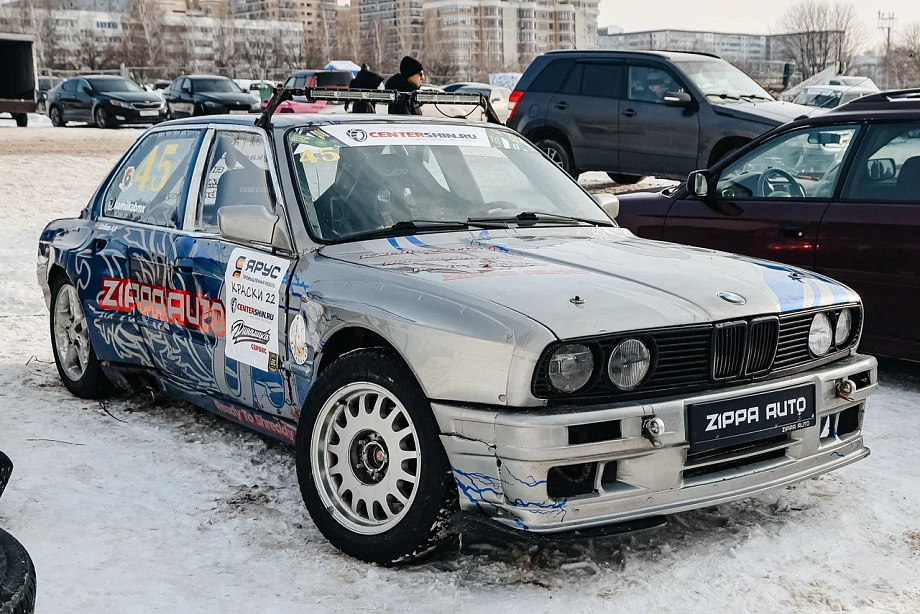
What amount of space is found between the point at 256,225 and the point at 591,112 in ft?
31.4

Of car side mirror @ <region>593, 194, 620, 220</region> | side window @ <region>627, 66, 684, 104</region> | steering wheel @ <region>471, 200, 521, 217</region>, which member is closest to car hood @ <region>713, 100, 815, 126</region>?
side window @ <region>627, 66, 684, 104</region>

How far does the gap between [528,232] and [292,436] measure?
4.17 ft

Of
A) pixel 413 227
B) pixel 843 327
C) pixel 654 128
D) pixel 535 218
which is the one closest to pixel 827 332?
pixel 843 327

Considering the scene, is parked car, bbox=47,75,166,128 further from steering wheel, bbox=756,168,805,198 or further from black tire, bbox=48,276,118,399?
steering wheel, bbox=756,168,805,198

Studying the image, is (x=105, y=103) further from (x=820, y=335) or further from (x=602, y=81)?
(x=820, y=335)

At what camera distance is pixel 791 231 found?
6.09 meters

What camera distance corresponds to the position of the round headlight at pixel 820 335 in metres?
3.83

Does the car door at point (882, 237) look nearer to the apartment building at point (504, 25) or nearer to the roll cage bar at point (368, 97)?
the roll cage bar at point (368, 97)

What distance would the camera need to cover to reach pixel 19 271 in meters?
9.68

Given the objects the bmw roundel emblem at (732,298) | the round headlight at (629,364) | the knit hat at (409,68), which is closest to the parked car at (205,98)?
the knit hat at (409,68)

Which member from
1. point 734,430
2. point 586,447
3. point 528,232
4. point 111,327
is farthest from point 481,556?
point 111,327

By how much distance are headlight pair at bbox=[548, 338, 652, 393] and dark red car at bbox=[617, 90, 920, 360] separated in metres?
2.86

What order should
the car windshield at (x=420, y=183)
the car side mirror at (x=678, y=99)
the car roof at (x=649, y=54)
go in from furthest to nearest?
the car roof at (x=649, y=54)
the car side mirror at (x=678, y=99)
the car windshield at (x=420, y=183)

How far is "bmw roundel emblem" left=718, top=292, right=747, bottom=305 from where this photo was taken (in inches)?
139
